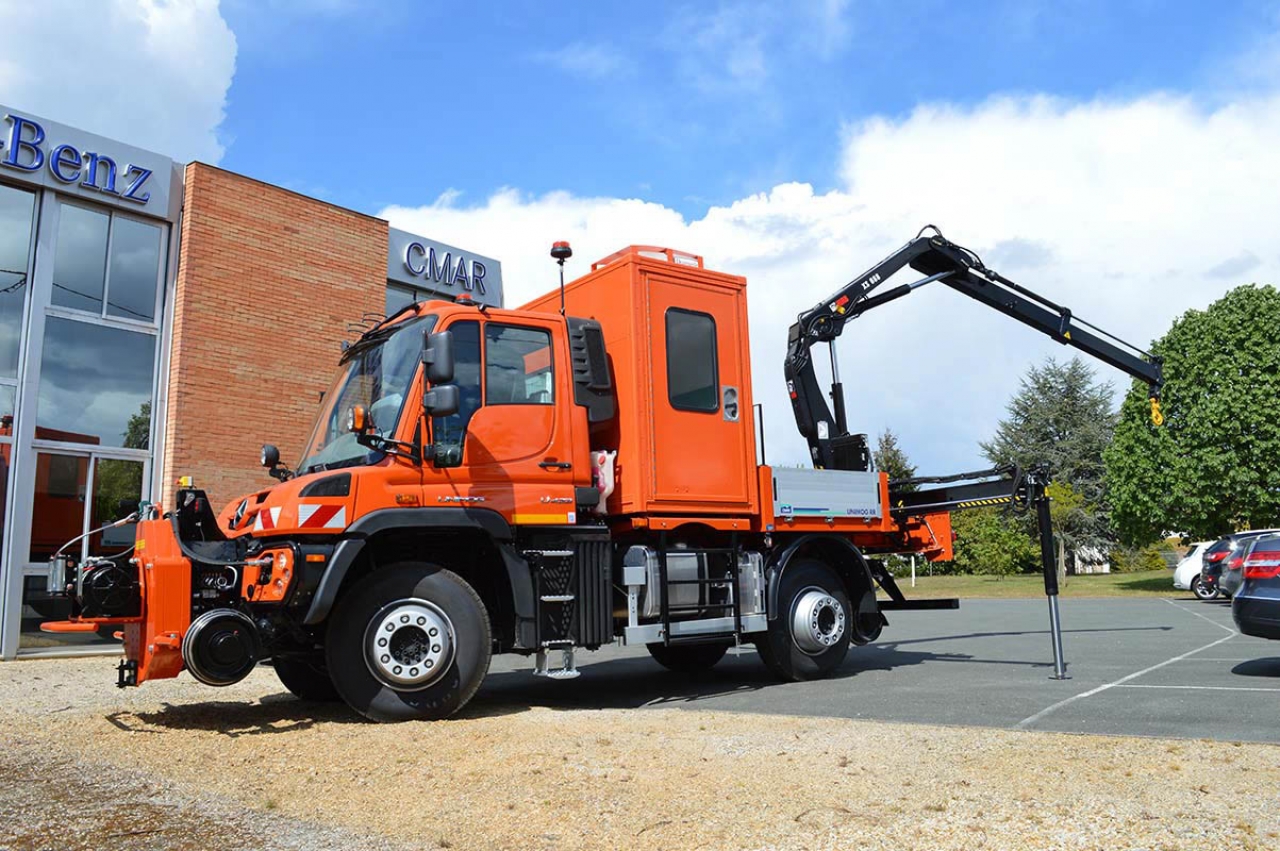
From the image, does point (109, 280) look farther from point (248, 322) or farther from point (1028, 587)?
point (1028, 587)

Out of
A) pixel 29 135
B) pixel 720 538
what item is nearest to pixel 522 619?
pixel 720 538

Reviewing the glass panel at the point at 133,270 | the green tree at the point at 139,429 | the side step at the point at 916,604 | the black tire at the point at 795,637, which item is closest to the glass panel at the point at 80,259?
the glass panel at the point at 133,270

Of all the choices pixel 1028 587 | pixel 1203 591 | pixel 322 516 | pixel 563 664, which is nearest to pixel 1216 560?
pixel 1203 591

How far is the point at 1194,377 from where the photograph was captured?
28641 mm

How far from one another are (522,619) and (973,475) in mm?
5431

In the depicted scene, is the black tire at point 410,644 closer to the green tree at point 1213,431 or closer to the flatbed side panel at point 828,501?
the flatbed side panel at point 828,501

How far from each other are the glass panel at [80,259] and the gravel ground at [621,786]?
8.73 m

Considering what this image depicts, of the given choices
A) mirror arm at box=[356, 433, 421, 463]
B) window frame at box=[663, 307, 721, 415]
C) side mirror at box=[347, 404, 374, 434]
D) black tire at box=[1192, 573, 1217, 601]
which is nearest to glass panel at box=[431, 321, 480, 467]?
mirror arm at box=[356, 433, 421, 463]

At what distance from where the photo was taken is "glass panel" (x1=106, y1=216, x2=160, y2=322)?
14.7m

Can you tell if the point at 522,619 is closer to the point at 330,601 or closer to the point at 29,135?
the point at 330,601

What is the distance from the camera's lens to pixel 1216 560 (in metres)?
22.7

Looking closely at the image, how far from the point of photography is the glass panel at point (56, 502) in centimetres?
1360

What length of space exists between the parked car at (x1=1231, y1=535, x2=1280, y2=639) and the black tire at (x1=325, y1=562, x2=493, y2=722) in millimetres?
6833

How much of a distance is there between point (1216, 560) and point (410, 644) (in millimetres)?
21314
